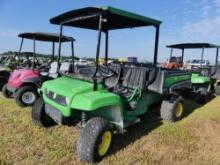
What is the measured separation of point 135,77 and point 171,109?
1.11m

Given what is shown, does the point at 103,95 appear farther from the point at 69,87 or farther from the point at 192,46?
the point at 192,46

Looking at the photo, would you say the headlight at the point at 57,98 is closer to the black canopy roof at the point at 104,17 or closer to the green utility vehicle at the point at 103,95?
the green utility vehicle at the point at 103,95

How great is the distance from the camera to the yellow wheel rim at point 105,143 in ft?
11.4

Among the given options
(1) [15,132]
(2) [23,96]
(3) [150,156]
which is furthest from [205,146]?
(2) [23,96]

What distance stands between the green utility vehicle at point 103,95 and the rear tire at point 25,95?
1.83m

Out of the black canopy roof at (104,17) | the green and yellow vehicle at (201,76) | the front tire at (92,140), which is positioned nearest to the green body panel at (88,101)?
the front tire at (92,140)

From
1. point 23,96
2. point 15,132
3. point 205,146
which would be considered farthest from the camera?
point 23,96

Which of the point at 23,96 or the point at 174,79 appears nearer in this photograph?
A: the point at 174,79

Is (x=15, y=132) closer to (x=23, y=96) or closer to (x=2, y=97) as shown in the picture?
(x=23, y=96)

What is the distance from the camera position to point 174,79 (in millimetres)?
5508

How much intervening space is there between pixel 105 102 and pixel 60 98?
69 centimetres

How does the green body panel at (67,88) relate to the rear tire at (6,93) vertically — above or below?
above

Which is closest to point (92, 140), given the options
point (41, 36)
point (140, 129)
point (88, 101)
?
point (88, 101)

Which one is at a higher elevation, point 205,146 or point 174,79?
point 174,79
